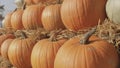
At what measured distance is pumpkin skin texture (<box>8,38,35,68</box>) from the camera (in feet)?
14.9

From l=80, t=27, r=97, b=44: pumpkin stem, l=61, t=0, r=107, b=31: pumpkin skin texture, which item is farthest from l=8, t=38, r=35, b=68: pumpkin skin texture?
l=80, t=27, r=97, b=44: pumpkin stem

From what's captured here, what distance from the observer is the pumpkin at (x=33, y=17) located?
4902mm

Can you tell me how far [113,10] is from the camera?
328cm

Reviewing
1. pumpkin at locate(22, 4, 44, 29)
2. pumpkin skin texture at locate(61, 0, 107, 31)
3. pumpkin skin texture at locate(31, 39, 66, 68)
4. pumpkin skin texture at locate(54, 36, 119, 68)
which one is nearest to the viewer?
pumpkin skin texture at locate(54, 36, 119, 68)

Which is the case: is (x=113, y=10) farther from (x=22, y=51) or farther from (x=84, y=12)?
(x=22, y=51)

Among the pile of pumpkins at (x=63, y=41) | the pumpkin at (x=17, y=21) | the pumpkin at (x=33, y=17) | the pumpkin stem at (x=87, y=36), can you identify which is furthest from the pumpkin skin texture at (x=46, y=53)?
the pumpkin at (x=17, y=21)

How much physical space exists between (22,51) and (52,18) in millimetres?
633

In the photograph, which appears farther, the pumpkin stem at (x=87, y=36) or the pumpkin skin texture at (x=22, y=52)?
the pumpkin skin texture at (x=22, y=52)

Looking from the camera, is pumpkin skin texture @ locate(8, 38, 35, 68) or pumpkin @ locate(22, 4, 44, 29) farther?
pumpkin @ locate(22, 4, 44, 29)

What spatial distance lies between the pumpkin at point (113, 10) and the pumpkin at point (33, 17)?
173cm

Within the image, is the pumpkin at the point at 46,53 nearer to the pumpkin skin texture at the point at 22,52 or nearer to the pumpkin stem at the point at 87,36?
the pumpkin skin texture at the point at 22,52

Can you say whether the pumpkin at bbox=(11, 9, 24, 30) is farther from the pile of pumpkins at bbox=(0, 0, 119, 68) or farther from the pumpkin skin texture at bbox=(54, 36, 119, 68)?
the pumpkin skin texture at bbox=(54, 36, 119, 68)

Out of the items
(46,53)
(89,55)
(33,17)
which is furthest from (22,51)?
(89,55)

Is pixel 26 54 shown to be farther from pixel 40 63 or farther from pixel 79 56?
pixel 79 56
